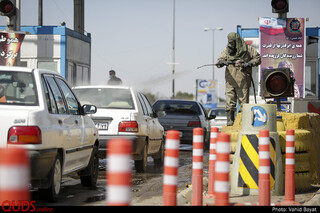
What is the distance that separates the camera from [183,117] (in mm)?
20531

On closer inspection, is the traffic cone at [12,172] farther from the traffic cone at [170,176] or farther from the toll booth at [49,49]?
the toll booth at [49,49]

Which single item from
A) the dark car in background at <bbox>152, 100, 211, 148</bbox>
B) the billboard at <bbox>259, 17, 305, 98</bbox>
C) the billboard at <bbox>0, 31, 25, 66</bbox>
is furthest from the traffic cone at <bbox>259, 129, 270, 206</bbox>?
the billboard at <bbox>259, 17, 305, 98</bbox>

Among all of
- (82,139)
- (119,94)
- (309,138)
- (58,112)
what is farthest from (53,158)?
(119,94)

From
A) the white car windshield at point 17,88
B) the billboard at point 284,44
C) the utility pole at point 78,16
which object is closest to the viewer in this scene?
the white car windshield at point 17,88

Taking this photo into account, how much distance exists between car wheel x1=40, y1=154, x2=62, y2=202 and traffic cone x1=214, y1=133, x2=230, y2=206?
2.34m

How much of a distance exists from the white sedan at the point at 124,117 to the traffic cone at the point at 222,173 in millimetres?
6104

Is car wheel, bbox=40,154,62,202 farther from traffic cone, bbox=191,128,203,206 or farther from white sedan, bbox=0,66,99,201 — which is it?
traffic cone, bbox=191,128,203,206

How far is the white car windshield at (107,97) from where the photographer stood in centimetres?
1263

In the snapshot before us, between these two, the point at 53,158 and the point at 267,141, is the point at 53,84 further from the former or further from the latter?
the point at 267,141

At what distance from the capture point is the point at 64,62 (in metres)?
28.7

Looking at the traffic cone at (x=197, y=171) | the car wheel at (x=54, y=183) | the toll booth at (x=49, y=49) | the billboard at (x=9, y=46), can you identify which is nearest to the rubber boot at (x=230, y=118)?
the car wheel at (x=54, y=183)

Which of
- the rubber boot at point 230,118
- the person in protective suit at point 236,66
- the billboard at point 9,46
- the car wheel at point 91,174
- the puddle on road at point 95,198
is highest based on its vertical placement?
the billboard at point 9,46

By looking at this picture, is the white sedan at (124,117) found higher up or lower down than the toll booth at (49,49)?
lower down

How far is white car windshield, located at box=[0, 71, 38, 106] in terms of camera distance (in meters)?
7.63
